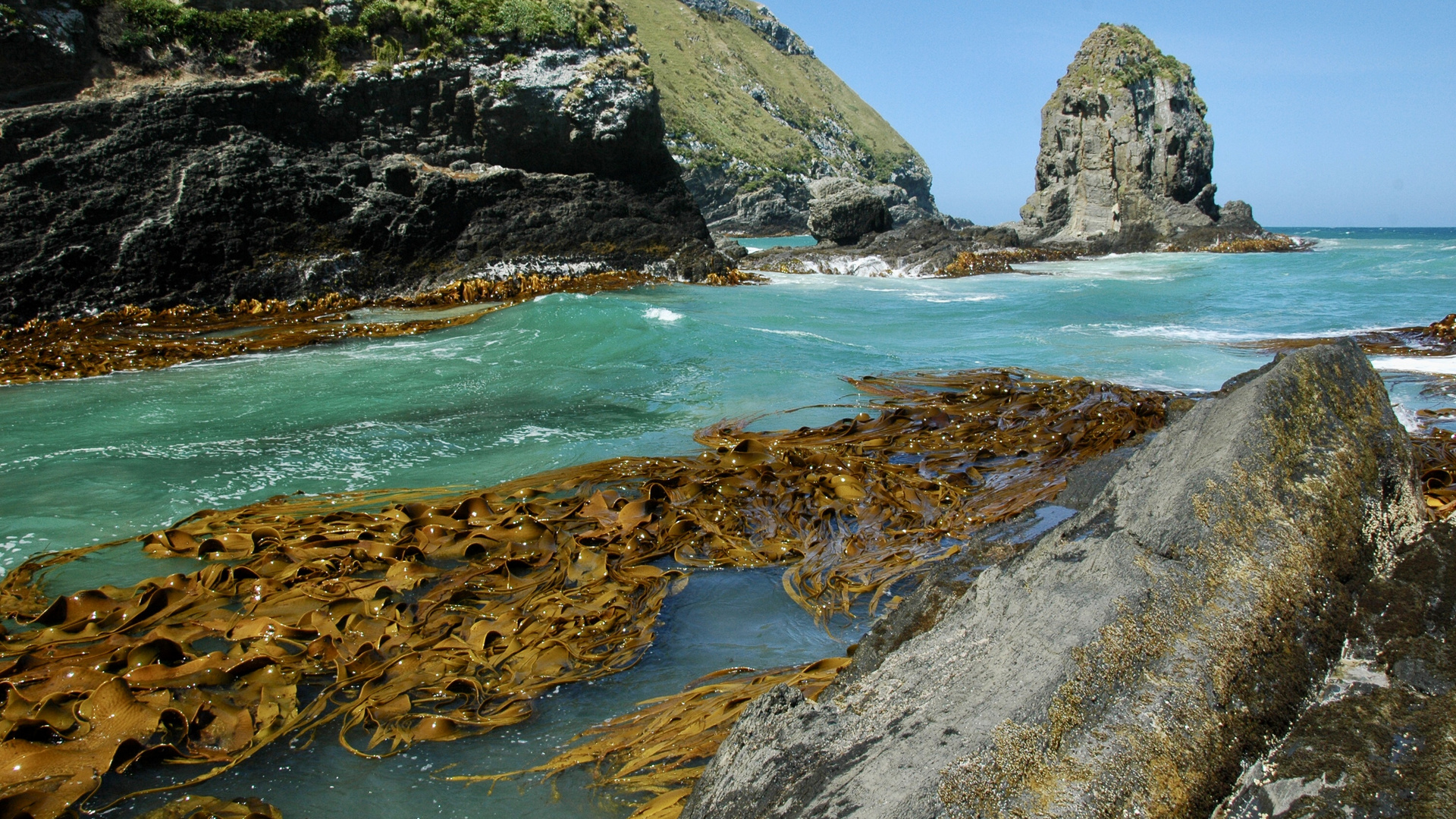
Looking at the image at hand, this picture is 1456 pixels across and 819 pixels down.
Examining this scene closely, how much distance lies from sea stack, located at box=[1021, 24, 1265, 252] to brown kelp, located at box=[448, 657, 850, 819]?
38611 mm

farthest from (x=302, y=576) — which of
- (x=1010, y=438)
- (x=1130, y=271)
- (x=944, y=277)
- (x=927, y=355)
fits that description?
(x=1130, y=271)

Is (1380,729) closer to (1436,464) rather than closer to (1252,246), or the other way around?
(1436,464)

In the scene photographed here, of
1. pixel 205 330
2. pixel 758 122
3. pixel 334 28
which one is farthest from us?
pixel 758 122

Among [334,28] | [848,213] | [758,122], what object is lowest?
[848,213]

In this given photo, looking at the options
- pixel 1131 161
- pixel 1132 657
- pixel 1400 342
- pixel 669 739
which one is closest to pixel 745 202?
pixel 1131 161

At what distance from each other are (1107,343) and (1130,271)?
17.3 metres

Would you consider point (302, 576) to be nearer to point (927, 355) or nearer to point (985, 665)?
point (985, 665)

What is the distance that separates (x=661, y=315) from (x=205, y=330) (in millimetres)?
6250

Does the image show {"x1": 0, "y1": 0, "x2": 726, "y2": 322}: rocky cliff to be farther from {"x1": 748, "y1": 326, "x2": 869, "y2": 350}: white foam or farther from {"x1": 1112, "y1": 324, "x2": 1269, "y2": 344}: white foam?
{"x1": 1112, "y1": 324, "x2": 1269, "y2": 344}: white foam

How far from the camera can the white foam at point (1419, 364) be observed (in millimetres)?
7734

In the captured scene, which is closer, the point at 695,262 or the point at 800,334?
the point at 800,334

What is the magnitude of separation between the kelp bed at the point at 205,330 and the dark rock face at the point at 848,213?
16256 mm

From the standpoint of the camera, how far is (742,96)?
9275 cm

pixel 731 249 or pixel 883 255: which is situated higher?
pixel 731 249
